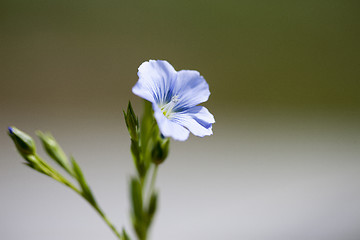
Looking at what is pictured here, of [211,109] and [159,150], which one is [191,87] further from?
[211,109]

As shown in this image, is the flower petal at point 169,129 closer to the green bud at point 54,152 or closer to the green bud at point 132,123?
the green bud at point 132,123

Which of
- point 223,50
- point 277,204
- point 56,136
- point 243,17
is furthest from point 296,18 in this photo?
point 56,136

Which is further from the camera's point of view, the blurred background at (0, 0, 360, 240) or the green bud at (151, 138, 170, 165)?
the blurred background at (0, 0, 360, 240)

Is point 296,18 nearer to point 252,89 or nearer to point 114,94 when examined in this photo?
point 252,89

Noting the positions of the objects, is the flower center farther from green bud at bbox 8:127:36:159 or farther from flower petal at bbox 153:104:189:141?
green bud at bbox 8:127:36:159

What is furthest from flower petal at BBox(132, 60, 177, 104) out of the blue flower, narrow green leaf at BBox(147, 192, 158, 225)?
narrow green leaf at BBox(147, 192, 158, 225)

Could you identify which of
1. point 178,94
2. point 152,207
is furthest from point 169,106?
point 152,207
